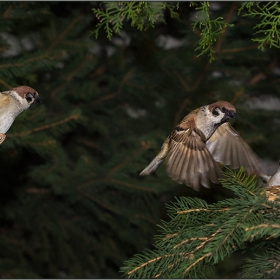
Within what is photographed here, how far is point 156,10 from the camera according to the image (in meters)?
0.94

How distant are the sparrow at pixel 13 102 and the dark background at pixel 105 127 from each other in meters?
0.65

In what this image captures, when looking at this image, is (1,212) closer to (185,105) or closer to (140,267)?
(185,105)

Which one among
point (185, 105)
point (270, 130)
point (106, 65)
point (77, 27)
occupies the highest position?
point (77, 27)

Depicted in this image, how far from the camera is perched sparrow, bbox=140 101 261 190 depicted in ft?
3.34

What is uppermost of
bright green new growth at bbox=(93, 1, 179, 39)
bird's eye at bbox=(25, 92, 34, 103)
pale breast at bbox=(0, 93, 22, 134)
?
bright green new growth at bbox=(93, 1, 179, 39)

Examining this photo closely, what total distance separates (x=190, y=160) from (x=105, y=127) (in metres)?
1.13

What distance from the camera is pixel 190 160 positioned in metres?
1.07

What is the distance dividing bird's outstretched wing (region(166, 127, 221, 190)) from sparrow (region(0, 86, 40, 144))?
0.35 m

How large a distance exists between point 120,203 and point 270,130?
929 millimetres

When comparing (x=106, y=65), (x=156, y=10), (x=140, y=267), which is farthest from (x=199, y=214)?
(x=106, y=65)

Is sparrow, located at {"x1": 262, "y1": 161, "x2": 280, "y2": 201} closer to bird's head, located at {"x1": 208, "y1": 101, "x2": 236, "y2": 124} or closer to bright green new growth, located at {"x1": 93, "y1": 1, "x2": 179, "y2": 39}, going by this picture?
bird's head, located at {"x1": 208, "y1": 101, "x2": 236, "y2": 124}

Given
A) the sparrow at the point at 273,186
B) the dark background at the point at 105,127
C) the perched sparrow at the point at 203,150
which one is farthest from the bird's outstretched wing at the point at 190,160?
the dark background at the point at 105,127

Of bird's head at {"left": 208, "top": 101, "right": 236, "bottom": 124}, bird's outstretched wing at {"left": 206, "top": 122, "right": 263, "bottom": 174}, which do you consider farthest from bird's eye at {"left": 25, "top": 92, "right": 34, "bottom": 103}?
bird's outstretched wing at {"left": 206, "top": 122, "right": 263, "bottom": 174}

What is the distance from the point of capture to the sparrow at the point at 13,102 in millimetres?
1021
